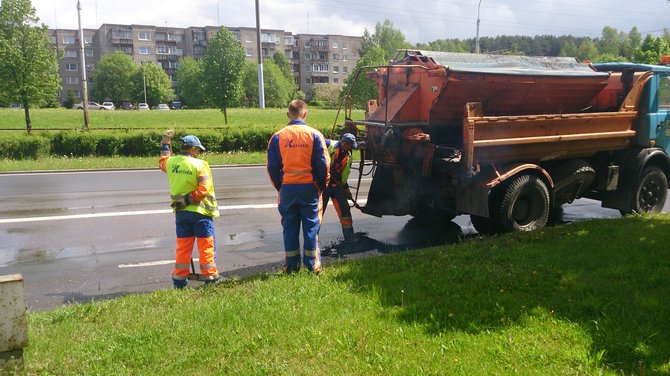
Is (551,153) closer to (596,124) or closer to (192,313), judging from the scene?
(596,124)

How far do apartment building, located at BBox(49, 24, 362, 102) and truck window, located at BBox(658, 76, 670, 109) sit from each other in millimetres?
100424

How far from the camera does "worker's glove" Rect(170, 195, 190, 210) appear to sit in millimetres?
5742

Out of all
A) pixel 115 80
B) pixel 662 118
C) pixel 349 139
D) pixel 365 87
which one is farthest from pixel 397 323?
pixel 115 80

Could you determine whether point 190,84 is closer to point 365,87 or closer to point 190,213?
point 365,87

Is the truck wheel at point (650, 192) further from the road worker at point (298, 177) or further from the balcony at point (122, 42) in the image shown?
the balcony at point (122, 42)

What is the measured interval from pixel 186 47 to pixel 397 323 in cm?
11671

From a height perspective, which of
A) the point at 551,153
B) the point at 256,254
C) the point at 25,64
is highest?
the point at 25,64

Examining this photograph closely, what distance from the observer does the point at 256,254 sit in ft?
24.6

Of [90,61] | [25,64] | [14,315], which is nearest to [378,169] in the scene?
[14,315]

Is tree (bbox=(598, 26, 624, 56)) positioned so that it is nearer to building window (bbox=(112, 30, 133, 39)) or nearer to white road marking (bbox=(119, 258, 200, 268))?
building window (bbox=(112, 30, 133, 39))

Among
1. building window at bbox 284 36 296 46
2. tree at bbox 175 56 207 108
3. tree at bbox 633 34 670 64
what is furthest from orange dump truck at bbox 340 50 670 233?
building window at bbox 284 36 296 46

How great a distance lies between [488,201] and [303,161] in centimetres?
309

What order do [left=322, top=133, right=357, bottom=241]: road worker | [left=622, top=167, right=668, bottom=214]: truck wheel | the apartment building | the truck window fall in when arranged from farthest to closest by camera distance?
the apartment building < the truck window < [left=622, top=167, right=668, bottom=214]: truck wheel < [left=322, top=133, right=357, bottom=241]: road worker

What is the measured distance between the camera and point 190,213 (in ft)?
19.0
